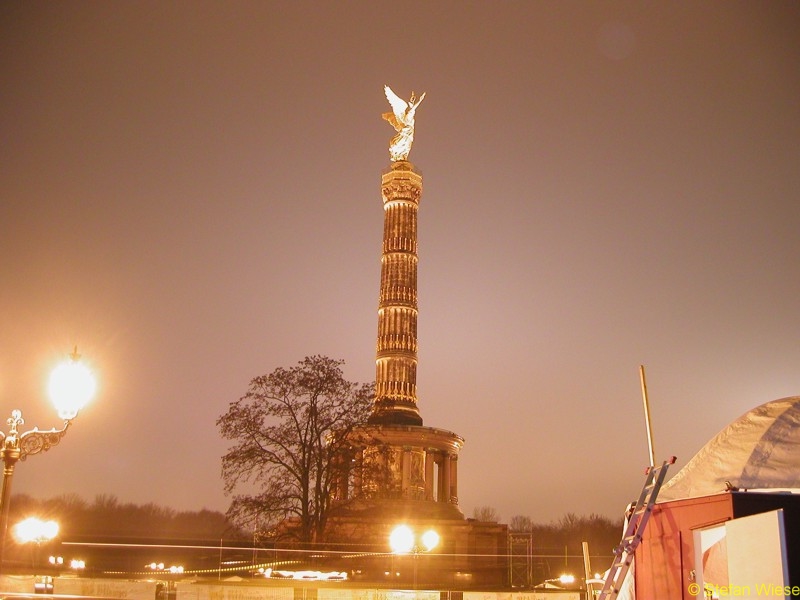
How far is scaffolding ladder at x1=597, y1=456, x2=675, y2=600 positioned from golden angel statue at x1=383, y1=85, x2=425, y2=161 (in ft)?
146

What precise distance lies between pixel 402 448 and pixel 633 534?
34918mm

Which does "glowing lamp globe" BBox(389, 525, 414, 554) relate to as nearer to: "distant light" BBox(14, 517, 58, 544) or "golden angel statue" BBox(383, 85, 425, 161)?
"distant light" BBox(14, 517, 58, 544)

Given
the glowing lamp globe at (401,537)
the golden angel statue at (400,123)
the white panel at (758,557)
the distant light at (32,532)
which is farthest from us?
the golden angel statue at (400,123)

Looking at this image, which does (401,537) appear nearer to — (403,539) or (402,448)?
(403,539)

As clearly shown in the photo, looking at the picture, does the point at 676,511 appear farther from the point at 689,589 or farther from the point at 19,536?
the point at 19,536

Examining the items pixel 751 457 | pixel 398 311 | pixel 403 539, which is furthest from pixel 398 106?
pixel 751 457

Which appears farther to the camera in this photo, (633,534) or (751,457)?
(751,457)

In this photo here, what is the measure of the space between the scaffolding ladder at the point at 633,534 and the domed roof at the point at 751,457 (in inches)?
31.5

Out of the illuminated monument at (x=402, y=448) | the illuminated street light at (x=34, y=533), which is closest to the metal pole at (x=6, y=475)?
the illuminated street light at (x=34, y=533)

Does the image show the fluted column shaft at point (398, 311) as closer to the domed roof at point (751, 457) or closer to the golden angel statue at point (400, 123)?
the golden angel statue at point (400, 123)

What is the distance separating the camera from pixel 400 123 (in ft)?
181

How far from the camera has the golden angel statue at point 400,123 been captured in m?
54.2

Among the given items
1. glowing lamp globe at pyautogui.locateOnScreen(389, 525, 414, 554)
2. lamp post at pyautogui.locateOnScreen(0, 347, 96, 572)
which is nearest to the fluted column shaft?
glowing lamp globe at pyautogui.locateOnScreen(389, 525, 414, 554)

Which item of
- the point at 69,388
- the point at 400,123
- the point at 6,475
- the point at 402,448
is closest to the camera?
the point at 6,475
